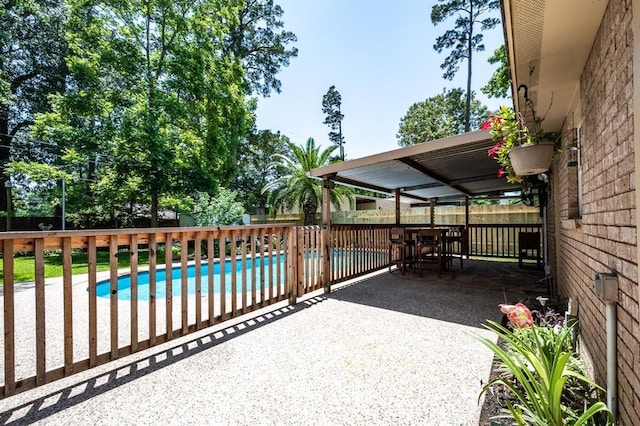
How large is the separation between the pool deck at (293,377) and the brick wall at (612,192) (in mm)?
820

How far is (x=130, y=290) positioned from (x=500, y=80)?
13337 mm

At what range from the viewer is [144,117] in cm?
1098

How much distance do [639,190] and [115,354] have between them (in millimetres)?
3541

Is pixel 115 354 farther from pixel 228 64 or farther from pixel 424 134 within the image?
pixel 424 134

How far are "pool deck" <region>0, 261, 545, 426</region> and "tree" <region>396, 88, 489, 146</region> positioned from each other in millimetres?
18152

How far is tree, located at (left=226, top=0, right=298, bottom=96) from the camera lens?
17.4 meters

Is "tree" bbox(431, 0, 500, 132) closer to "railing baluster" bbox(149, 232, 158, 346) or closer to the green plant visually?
the green plant

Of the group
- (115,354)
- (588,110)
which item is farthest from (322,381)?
(588,110)

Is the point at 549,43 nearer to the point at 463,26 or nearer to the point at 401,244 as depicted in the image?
the point at 401,244

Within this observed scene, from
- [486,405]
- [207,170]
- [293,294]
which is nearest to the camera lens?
[486,405]

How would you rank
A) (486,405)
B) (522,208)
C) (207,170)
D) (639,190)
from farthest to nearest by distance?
(207,170) → (522,208) → (486,405) → (639,190)

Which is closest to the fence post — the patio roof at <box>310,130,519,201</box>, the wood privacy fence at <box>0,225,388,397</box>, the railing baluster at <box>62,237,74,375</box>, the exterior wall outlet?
the wood privacy fence at <box>0,225,388,397</box>

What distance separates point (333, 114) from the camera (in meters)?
25.1

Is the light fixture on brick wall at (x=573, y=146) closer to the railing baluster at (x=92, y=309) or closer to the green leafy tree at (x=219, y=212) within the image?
the railing baluster at (x=92, y=309)
